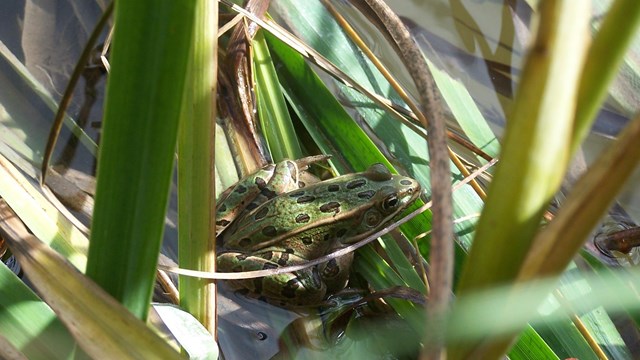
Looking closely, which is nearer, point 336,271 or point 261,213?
point 336,271

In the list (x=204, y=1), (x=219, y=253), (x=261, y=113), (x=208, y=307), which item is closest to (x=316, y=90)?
(x=261, y=113)

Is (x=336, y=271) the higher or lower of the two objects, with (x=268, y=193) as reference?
lower

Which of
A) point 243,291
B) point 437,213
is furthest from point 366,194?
point 437,213

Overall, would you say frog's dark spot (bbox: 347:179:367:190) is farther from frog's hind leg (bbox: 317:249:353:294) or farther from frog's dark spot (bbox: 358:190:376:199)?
frog's hind leg (bbox: 317:249:353:294)

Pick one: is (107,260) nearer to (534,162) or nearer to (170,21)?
(170,21)

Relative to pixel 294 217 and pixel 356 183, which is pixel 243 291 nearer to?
pixel 294 217

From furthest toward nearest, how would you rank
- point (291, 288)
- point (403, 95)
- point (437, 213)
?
point (403, 95) < point (291, 288) < point (437, 213)
